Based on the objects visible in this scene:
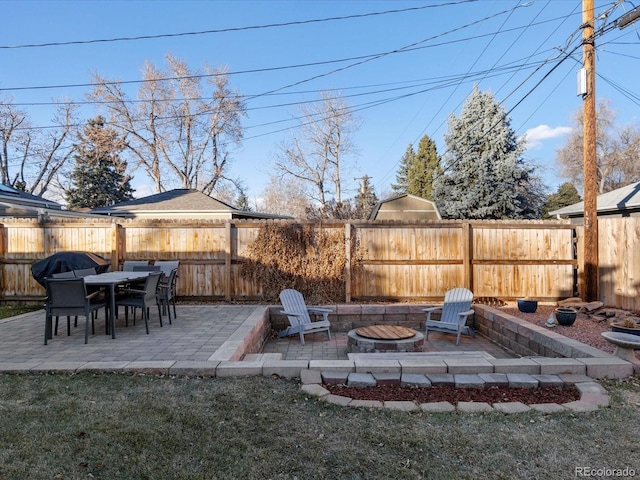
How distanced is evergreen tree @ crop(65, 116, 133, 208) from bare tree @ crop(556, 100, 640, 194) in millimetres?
31428

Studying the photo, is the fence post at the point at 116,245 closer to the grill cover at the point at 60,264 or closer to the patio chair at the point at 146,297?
the grill cover at the point at 60,264

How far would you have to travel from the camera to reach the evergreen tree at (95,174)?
22.9 meters

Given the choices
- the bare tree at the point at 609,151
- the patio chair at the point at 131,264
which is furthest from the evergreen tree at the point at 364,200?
the patio chair at the point at 131,264

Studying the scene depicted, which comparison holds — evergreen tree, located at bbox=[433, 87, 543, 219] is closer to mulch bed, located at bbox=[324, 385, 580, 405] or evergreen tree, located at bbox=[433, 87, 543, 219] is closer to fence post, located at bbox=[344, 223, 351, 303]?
fence post, located at bbox=[344, 223, 351, 303]

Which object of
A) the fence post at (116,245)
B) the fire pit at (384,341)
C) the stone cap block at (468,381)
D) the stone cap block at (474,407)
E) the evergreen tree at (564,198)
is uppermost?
the evergreen tree at (564,198)

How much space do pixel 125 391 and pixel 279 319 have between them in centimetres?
383

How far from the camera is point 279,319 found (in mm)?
6703

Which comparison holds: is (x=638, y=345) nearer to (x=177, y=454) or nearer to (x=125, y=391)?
(x=177, y=454)

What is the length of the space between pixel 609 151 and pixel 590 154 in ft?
88.8

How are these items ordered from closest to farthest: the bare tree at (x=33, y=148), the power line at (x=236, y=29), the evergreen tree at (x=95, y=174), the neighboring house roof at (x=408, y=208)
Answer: the power line at (x=236, y=29), the neighboring house roof at (x=408, y=208), the evergreen tree at (x=95, y=174), the bare tree at (x=33, y=148)

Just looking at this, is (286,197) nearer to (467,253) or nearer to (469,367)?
(467,253)

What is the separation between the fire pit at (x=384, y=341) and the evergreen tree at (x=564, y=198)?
2588cm

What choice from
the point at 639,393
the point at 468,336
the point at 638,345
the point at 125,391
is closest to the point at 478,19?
the point at 468,336

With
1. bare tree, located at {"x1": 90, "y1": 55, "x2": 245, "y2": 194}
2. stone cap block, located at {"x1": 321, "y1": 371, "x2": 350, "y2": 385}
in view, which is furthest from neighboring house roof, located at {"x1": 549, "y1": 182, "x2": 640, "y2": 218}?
bare tree, located at {"x1": 90, "y1": 55, "x2": 245, "y2": 194}
